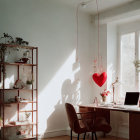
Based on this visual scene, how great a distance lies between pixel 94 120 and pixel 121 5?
261cm

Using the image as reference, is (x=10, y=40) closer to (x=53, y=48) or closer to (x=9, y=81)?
(x=9, y=81)

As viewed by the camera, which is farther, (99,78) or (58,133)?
(99,78)

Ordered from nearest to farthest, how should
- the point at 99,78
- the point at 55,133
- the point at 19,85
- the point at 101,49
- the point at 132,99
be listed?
the point at 19,85
the point at 132,99
the point at 55,133
the point at 99,78
the point at 101,49

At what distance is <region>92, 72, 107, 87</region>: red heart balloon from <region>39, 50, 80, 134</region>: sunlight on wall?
A: 0.43m

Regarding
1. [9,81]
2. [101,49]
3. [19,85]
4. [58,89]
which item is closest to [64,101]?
[58,89]

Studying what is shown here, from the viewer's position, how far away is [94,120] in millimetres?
4395

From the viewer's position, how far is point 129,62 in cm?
576

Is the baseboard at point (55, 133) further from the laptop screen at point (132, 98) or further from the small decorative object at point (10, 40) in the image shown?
the small decorative object at point (10, 40)

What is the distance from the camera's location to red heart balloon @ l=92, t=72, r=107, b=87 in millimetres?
5577

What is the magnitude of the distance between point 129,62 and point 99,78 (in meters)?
0.81

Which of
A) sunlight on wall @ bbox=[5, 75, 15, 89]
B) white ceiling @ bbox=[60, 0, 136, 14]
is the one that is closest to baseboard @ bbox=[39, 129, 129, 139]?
sunlight on wall @ bbox=[5, 75, 15, 89]

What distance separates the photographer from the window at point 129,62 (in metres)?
5.62

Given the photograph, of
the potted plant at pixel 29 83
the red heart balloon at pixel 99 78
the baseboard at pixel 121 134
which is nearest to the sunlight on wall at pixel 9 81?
the potted plant at pixel 29 83

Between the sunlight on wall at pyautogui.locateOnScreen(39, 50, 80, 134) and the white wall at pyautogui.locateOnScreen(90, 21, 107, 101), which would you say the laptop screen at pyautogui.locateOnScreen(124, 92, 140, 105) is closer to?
the white wall at pyautogui.locateOnScreen(90, 21, 107, 101)
